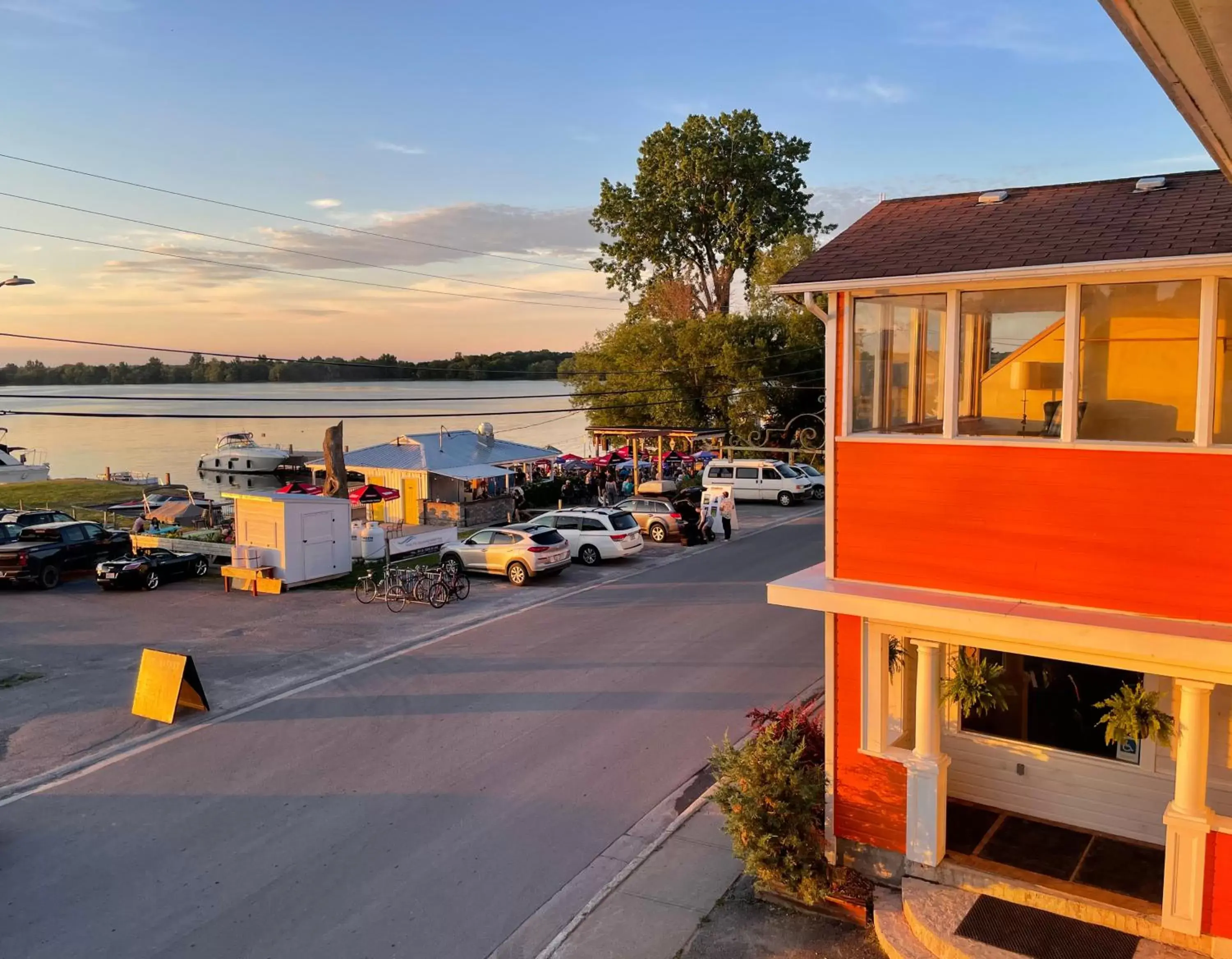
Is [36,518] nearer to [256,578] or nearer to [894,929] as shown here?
[256,578]

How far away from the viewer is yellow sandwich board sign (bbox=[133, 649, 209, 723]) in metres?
13.5

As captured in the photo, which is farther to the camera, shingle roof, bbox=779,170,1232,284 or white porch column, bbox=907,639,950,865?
white porch column, bbox=907,639,950,865

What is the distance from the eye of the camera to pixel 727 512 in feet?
97.6

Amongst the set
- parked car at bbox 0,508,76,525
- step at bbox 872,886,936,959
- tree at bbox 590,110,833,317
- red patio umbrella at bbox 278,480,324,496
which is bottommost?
step at bbox 872,886,936,959

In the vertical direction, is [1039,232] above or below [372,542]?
above

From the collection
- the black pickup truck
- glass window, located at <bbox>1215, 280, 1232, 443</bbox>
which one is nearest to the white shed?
the black pickup truck

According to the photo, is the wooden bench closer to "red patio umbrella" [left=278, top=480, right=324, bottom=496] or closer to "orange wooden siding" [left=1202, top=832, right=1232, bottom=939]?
"red patio umbrella" [left=278, top=480, right=324, bottom=496]

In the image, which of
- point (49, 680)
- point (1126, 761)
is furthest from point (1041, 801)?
point (49, 680)

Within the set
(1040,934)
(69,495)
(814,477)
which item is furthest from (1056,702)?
(69,495)

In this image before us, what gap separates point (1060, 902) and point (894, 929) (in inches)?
52.0

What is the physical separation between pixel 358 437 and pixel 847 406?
113 meters

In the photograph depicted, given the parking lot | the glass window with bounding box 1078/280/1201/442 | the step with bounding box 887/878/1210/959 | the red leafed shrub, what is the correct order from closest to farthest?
the step with bounding box 887/878/1210/959
the glass window with bounding box 1078/280/1201/442
the red leafed shrub
the parking lot

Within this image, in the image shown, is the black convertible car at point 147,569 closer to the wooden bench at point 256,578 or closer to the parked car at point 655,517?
the wooden bench at point 256,578

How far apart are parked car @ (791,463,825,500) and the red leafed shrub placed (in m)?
28.8
